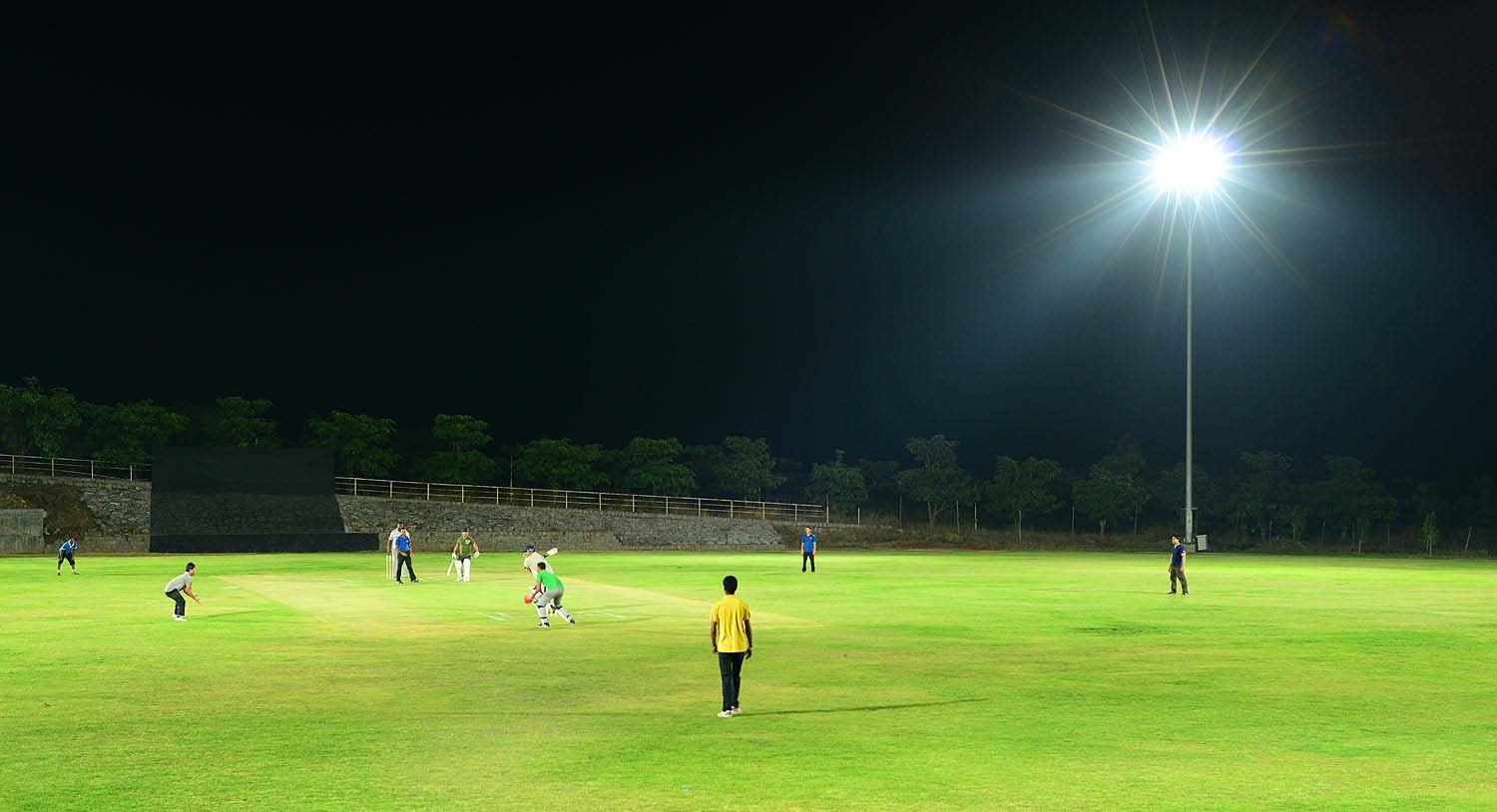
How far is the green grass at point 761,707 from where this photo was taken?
10.6m

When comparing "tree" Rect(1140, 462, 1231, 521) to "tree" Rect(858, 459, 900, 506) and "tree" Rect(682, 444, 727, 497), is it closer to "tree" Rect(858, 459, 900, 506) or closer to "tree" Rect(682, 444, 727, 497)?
"tree" Rect(858, 459, 900, 506)

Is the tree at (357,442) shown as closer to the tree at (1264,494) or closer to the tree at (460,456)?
the tree at (460,456)

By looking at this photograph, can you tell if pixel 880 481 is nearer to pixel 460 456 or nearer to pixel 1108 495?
pixel 1108 495

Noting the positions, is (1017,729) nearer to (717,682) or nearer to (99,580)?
(717,682)

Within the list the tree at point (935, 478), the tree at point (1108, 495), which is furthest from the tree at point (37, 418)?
the tree at point (1108, 495)

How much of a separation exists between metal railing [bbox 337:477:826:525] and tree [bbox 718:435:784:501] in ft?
25.0

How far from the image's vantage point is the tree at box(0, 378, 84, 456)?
8631 cm

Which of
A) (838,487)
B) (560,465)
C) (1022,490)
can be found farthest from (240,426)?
(1022,490)

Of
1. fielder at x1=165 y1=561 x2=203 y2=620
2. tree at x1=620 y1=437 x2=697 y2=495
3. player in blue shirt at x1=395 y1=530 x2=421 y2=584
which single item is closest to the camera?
fielder at x1=165 y1=561 x2=203 y2=620

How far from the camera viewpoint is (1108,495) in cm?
10038

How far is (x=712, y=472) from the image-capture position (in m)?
110

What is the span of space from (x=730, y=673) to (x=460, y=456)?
8484 centimetres

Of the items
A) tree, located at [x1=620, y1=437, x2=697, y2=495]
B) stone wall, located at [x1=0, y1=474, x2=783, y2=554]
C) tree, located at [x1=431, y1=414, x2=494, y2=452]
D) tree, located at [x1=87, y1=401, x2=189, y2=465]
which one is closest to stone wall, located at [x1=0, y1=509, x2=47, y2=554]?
stone wall, located at [x1=0, y1=474, x2=783, y2=554]

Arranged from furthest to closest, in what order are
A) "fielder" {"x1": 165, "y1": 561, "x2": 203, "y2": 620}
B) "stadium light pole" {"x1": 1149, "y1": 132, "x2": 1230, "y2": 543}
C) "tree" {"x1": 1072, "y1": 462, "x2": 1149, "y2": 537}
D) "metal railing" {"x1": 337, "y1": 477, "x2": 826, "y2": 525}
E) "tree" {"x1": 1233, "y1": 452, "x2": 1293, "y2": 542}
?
"tree" {"x1": 1072, "y1": 462, "x2": 1149, "y2": 537} < "tree" {"x1": 1233, "y1": 452, "x2": 1293, "y2": 542} < "metal railing" {"x1": 337, "y1": 477, "x2": 826, "y2": 525} < "stadium light pole" {"x1": 1149, "y1": 132, "x2": 1230, "y2": 543} < "fielder" {"x1": 165, "y1": 561, "x2": 203, "y2": 620}
